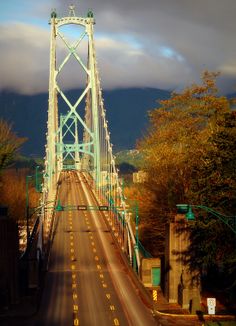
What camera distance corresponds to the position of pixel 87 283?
45281 millimetres

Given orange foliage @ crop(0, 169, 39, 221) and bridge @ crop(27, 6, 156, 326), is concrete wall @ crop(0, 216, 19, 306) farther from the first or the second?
orange foliage @ crop(0, 169, 39, 221)

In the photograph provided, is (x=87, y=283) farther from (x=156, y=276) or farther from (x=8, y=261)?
(x=8, y=261)

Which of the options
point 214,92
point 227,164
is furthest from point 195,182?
point 214,92

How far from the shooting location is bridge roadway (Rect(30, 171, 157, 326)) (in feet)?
121

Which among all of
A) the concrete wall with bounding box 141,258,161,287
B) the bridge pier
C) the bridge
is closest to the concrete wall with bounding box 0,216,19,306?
the bridge

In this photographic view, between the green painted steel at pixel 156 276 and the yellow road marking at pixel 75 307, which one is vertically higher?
the green painted steel at pixel 156 276

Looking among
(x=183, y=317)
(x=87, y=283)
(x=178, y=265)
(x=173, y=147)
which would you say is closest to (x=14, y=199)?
(x=173, y=147)

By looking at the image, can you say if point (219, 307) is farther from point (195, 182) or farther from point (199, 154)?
point (199, 154)

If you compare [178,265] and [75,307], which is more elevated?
[178,265]

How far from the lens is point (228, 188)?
122 ft

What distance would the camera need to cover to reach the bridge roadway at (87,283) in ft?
121

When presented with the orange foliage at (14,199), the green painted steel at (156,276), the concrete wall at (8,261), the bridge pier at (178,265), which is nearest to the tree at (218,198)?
the bridge pier at (178,265)

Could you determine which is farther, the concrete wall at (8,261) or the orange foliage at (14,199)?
the orange foliage at (14,199)

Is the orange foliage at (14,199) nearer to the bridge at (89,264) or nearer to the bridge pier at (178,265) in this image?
the bridge at (89,264)
